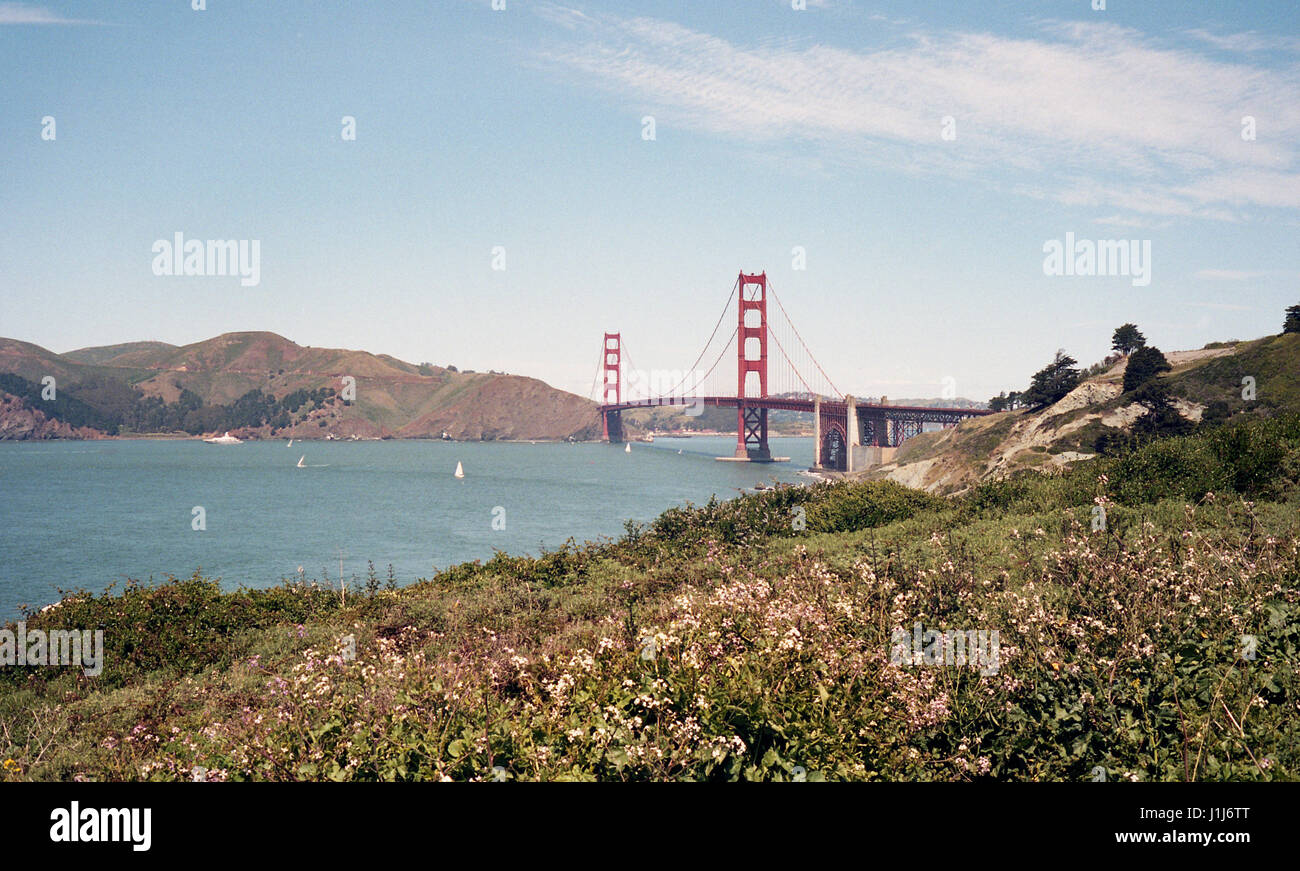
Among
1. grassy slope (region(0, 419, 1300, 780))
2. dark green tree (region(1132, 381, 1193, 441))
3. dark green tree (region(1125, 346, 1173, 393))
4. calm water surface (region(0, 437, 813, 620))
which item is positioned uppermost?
dark green tree (region(1125, 346, 1173, 393))

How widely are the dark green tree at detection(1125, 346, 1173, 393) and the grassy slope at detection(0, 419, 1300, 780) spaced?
46.7 metres

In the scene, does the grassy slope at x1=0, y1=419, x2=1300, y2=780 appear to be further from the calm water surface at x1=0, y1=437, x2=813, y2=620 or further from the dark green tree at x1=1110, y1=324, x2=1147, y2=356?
the dark green tree at x1=1110, y1=324, x2=1147, y2=356

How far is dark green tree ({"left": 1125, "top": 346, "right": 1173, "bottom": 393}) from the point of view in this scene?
54.8 meters

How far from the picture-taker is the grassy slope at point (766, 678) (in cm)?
602

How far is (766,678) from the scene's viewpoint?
700 centimetres

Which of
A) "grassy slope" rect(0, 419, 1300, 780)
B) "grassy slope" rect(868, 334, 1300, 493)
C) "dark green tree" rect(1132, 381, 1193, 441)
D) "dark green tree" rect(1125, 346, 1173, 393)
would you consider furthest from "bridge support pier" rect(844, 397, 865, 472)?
"grassy slope" rect(0, 419, 1300, 780)

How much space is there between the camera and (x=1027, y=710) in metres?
6.87

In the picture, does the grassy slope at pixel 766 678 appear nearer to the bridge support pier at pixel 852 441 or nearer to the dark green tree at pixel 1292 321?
the dark green tree at pixel 1292 321

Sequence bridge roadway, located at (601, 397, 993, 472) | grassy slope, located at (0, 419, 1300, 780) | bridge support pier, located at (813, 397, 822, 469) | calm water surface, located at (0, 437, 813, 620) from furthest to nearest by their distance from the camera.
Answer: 1. bridge support pier, located at (813, 397, 822, 469)
2. bridge roadway, located at (601, 397, 993, 472)
3. calm water surface, located at (0, 437, 813, 620)
4. grassy slope, located at (0, 419, 1300, 780)

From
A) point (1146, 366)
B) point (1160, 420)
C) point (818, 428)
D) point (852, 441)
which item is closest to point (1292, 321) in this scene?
point (1146, 366)

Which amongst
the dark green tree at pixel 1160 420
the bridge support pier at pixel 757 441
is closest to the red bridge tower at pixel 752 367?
the bridge support pier at pixel 757 441
